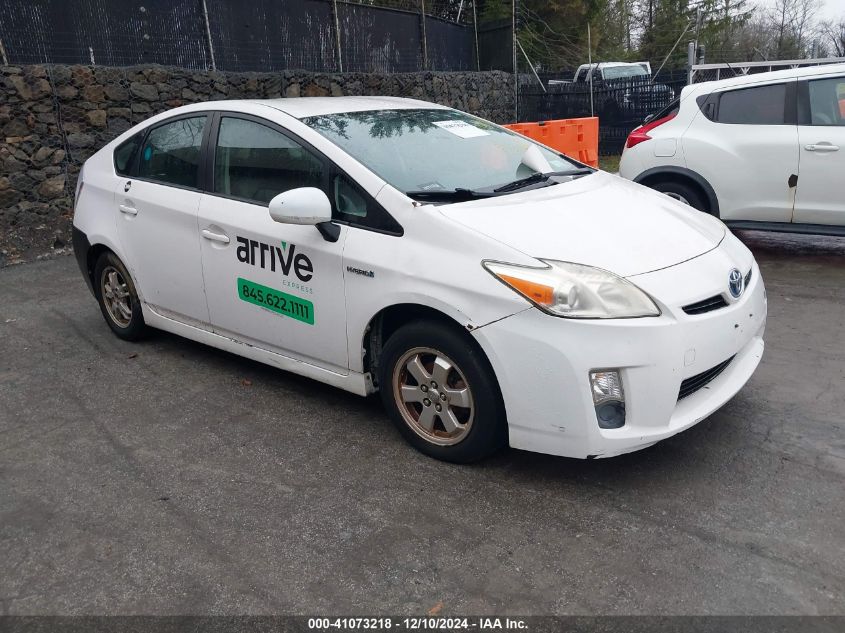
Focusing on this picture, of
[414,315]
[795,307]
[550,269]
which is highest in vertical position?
[550,269]

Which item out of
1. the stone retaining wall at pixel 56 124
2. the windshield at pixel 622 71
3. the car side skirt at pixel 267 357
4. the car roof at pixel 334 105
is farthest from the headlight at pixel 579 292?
the windshield at pixel 622 71

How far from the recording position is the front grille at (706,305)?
3.28 metres

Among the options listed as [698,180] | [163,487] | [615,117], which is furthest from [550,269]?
[615,117]

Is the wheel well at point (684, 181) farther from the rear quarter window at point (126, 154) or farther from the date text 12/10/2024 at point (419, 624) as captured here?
the date text 12/10/2024 at point (419, 624)

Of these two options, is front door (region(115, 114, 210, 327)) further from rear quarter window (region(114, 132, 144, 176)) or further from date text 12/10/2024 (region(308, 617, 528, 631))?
date text 12/10/2024 (region(308, 617, 528, 631))

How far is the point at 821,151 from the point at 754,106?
77 centimetres

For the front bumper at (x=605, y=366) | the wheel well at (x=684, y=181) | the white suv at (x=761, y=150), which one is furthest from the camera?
the wheel well at (x=684, y=181)

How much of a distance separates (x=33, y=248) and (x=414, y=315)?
650cm

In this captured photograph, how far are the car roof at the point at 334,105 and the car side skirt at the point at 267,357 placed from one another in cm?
132

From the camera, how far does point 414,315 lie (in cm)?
368

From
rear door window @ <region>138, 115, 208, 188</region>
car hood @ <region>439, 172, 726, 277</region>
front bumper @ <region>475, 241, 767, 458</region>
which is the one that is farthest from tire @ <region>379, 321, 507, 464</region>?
rear door window @ <region>138, 115, 208, 188</region>

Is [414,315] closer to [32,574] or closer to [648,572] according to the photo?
[648,572]

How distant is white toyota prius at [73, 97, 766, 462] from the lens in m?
3.17

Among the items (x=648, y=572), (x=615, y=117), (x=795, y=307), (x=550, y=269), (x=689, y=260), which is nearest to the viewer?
(x=648, y=572)
